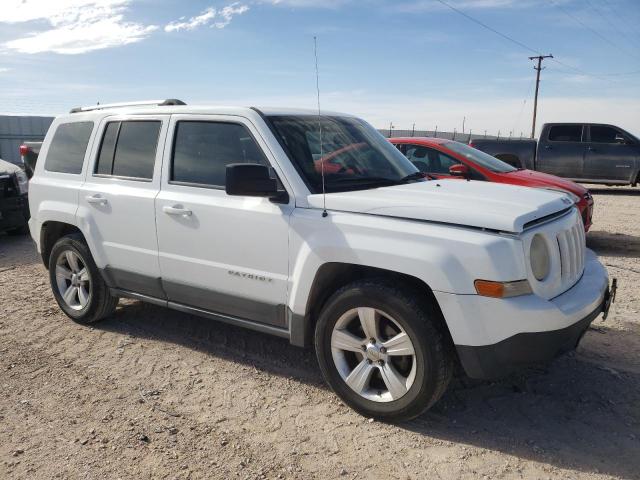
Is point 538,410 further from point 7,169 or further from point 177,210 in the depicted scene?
point 7,169

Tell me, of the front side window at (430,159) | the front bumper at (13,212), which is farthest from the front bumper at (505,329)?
the front bumper at (13,212)

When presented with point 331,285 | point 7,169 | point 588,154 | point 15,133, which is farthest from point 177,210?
point 15,133

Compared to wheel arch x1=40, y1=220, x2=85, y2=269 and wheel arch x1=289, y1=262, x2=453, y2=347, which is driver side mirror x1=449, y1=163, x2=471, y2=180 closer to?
wheel arch x1=289, y1=262, x2=453, y2=347

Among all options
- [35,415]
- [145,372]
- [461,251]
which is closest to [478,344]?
[461,251]

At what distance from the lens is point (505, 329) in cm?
301

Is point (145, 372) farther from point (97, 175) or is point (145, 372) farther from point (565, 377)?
point (565, 377)

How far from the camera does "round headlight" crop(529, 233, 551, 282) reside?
3158 millimetres

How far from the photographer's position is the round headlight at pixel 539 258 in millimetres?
3158

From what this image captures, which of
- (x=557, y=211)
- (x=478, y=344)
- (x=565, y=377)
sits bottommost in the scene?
(x=565, y=377)

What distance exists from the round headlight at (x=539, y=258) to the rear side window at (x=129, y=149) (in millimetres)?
2847

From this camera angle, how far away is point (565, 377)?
13.3 ft

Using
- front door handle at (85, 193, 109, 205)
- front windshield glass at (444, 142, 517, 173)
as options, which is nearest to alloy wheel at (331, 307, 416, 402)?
front door handle at (85, 193, 109, 205)

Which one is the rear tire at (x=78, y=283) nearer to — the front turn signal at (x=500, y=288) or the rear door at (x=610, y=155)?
the front turn signal at (x=500, y=288)

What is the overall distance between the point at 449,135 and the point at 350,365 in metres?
42.4
